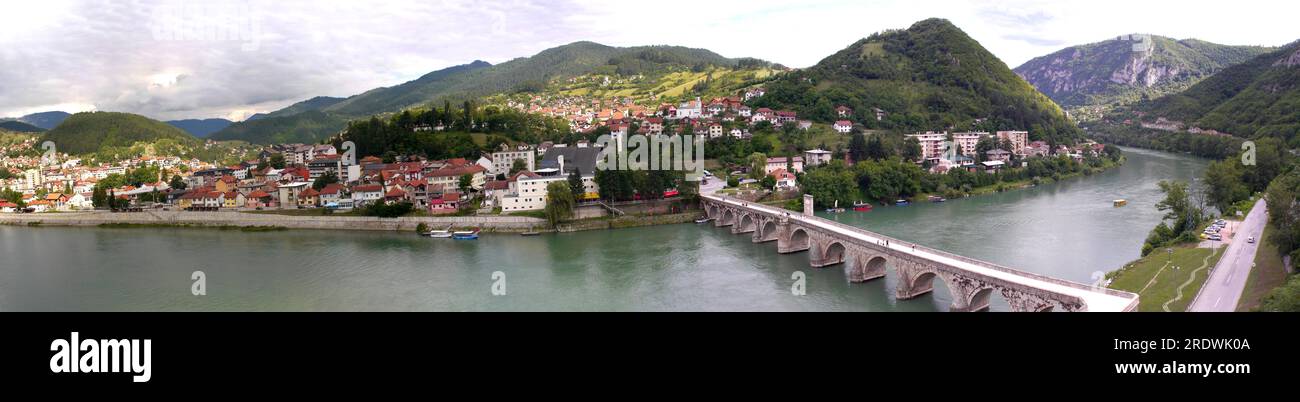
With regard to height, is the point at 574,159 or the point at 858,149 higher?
the point at 858,149

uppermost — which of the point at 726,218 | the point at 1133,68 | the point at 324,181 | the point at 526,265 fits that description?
the point at 1133,68

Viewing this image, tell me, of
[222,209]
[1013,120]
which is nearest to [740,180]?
[222,209]

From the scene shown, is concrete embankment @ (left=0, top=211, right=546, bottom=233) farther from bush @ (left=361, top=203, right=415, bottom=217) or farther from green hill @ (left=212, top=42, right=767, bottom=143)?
green hill @ (left=212, top=42, right=767, bottom=143)

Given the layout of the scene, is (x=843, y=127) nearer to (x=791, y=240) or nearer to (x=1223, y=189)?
(x=1223, y=189)

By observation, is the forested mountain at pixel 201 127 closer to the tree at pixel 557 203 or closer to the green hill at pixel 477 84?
the green hill at pixel 477 84

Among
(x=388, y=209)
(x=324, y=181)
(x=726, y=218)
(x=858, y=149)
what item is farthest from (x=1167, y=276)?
(x=324, y=181)

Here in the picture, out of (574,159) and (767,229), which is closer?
(767,229)

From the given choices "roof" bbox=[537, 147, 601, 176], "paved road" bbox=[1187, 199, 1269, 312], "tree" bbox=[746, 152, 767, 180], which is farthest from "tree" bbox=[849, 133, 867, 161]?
"paved road" bbox=[1187, 199, 1269, 312]
